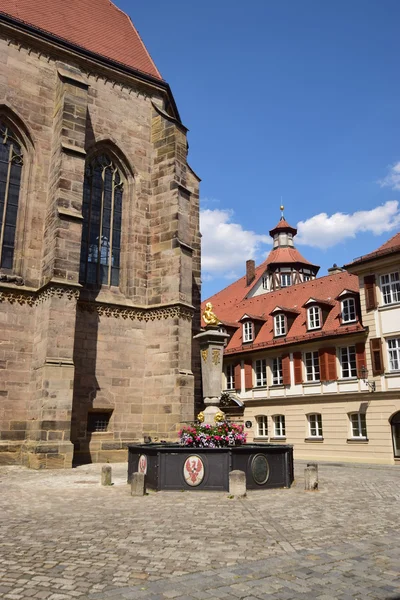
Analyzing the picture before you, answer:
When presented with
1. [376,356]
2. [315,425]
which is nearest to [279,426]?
[315,425]

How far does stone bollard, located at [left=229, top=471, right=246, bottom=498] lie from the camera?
31.0ft

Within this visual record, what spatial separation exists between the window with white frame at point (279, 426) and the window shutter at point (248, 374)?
2547 mm

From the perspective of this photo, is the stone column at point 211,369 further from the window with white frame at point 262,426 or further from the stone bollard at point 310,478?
the window with white frame at point 262,426

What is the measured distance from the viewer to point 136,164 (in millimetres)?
20891

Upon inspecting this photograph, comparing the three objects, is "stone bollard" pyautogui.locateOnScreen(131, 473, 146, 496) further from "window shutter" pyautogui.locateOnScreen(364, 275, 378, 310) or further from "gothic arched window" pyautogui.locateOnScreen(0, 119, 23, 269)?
A: "window shutter" pyautogui.locateOnScreen(364, 275, 378, 310)

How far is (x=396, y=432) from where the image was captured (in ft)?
72.1

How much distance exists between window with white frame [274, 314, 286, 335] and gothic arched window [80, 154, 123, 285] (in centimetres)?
1205

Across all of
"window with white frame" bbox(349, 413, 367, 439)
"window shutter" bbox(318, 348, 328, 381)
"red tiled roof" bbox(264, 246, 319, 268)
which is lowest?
"window with white frame" bbox(349, 413, 367, 439)

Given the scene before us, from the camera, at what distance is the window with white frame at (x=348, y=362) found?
2427 centimetres

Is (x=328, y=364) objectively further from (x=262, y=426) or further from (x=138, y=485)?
(x=138, y=485)

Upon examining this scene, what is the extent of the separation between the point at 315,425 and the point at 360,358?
4372 millimetres

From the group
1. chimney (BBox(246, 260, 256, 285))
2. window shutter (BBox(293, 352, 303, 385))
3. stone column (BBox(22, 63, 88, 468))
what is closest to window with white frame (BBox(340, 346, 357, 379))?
window shutter (BBox(293, 352, 303, 385))

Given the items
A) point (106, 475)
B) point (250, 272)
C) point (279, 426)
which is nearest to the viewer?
point (106, 475)

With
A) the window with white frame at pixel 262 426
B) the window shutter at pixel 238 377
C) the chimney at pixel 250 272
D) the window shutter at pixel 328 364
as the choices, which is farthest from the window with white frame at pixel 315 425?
the chimney at pixel 250 272
